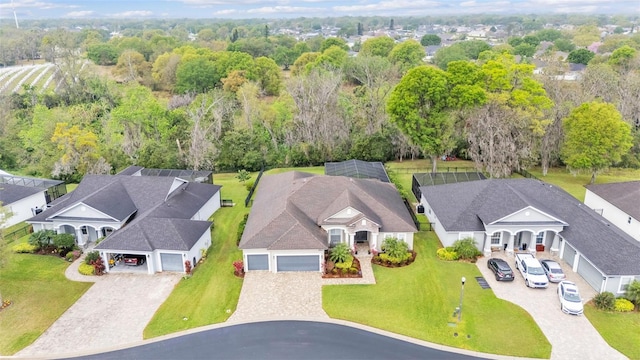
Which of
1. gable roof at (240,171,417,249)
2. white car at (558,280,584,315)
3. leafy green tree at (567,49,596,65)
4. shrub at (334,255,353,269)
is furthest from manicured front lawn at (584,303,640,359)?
leafy green tree at (567,49,596,65)

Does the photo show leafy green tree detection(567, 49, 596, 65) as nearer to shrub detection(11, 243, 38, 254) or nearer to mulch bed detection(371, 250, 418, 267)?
mulch bed detection(371, 250, 418, 267)

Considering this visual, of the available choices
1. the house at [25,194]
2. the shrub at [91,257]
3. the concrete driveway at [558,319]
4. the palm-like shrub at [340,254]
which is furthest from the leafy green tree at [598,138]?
the house at [25,194]

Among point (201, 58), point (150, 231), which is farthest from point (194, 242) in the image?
point (201, 58)

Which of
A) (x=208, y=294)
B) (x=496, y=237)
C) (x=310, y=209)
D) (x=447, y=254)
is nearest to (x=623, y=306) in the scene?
(x=496, y=237)

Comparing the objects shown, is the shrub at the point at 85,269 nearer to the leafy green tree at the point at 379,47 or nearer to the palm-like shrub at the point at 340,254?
the palm-like shrub at the point at 340,254

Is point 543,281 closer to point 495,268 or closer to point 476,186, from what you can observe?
point 495,268
